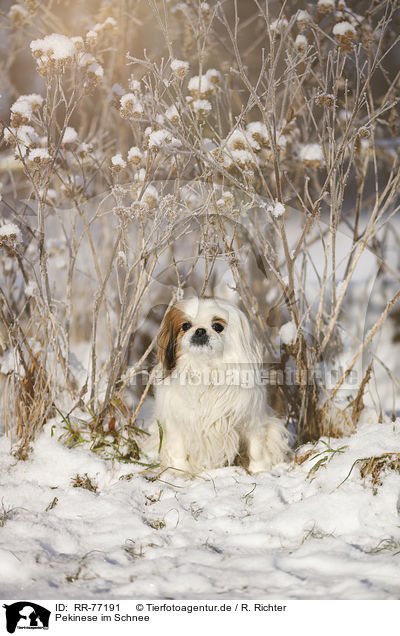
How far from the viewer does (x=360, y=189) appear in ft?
10.1

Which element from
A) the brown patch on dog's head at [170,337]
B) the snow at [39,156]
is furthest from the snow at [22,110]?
the brown patch on dog's head at [170,337]

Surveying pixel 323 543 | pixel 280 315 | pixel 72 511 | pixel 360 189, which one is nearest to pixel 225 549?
pixel 323 543

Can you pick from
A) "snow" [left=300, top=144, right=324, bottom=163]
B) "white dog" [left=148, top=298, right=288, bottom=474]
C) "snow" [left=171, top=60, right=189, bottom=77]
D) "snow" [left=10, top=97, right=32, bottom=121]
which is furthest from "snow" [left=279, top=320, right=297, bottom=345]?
"snow" [left=10, top=97, right=32, bottom=121]

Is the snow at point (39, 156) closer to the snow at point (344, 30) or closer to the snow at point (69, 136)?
the snow at point (69, 136)

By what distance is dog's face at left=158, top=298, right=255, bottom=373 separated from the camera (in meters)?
2.50

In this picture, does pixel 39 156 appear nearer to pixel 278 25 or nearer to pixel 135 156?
pixel 135 156

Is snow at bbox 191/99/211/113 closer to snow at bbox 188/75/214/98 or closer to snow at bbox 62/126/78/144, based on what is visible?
snow at bbox 188/75/214/98

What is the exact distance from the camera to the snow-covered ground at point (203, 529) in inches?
65.7

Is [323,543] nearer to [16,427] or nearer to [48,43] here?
[16,427]

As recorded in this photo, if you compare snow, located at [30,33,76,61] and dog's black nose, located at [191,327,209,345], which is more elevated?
snow, located at [30,33,76,61]

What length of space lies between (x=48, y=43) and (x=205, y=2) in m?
0.95
